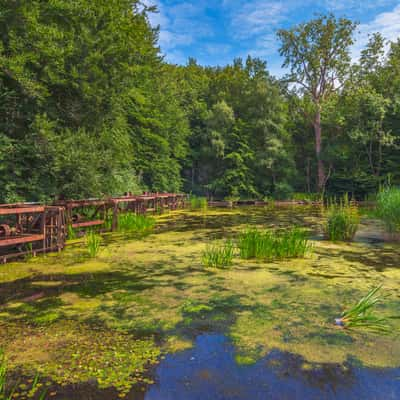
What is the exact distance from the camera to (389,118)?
24.0 meters

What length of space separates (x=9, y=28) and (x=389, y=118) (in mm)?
23306

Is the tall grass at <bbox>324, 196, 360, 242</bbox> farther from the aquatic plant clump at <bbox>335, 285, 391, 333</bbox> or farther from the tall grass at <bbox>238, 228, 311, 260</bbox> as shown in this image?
the aquatic plant clump at <bbox>335, 285, 391, 333</bbox>

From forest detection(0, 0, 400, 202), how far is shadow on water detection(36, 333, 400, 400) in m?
7.39

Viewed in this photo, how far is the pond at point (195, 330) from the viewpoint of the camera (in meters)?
→ 2.69

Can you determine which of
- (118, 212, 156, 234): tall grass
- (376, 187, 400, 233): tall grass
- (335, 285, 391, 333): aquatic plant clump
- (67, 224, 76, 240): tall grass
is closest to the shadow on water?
(335, 285, 391, 333): aquatic plant clump

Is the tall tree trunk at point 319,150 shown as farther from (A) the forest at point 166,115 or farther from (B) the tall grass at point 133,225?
(B) the tall grass at point 133,225

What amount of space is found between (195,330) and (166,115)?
912 inches

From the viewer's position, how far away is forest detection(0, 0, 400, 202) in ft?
30.3

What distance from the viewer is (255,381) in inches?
108

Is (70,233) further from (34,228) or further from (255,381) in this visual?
(255,381)

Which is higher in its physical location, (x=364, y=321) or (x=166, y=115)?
(x=166, y=115)

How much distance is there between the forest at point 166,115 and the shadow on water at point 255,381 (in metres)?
7.39

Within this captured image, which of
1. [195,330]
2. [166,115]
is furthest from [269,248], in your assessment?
[166,115]

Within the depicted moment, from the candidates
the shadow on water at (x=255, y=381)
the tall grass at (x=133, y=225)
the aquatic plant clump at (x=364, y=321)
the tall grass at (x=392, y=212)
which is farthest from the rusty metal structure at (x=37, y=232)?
the tall grass at (x=392, y=212)
